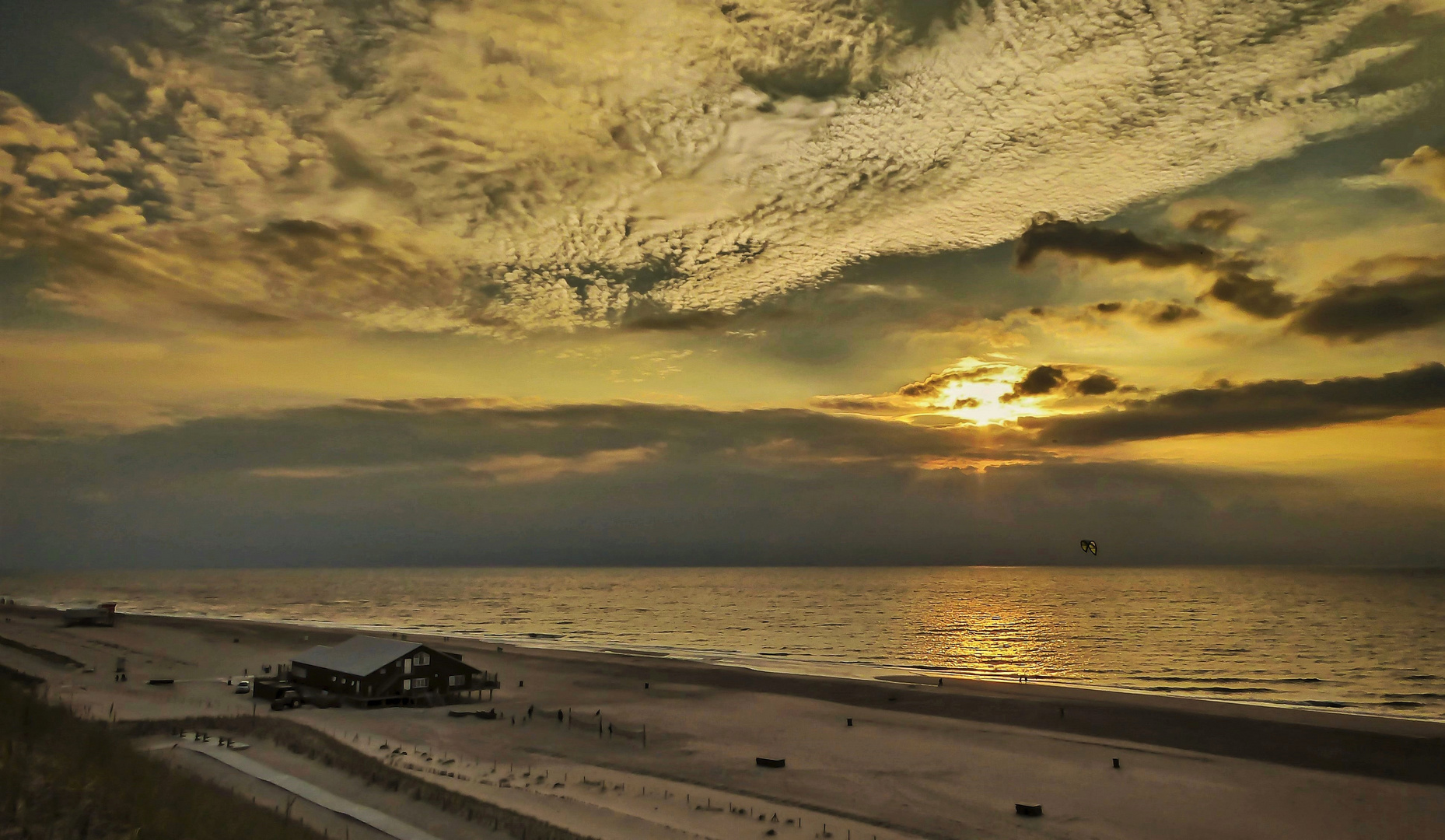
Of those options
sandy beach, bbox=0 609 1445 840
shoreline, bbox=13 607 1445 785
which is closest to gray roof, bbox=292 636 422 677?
sandy beach, bbox=0 609 1445 840

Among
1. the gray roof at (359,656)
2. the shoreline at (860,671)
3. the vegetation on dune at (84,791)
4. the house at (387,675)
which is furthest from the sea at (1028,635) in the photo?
the vegetation on dune at (84,791)

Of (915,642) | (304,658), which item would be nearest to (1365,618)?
(915,642)

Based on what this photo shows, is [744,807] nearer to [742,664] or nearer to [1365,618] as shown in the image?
[742,664]

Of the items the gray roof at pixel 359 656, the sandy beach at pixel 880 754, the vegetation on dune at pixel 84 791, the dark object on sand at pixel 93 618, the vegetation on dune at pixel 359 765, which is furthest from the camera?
the dark object on sand at pixel 93 618

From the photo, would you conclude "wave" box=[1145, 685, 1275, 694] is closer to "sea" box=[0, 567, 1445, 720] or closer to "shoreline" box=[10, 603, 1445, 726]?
"sea" box=[0, 567, 1445, 720]

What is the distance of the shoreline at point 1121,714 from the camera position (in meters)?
45.0

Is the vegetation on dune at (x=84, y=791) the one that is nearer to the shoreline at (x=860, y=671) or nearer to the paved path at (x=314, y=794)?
the paved path at (x=314, y=794)

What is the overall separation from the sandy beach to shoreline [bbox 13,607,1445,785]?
26 cm

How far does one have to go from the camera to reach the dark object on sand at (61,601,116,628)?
11138cm

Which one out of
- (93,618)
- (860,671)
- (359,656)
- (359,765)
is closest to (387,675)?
(359,656)

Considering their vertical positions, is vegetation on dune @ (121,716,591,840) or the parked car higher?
vegetation on dune @ (121,716,591,840)

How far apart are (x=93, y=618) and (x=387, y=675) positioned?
292 ft

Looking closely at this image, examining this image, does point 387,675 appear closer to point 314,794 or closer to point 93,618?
point 314,794

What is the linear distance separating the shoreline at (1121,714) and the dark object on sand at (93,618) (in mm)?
65966
